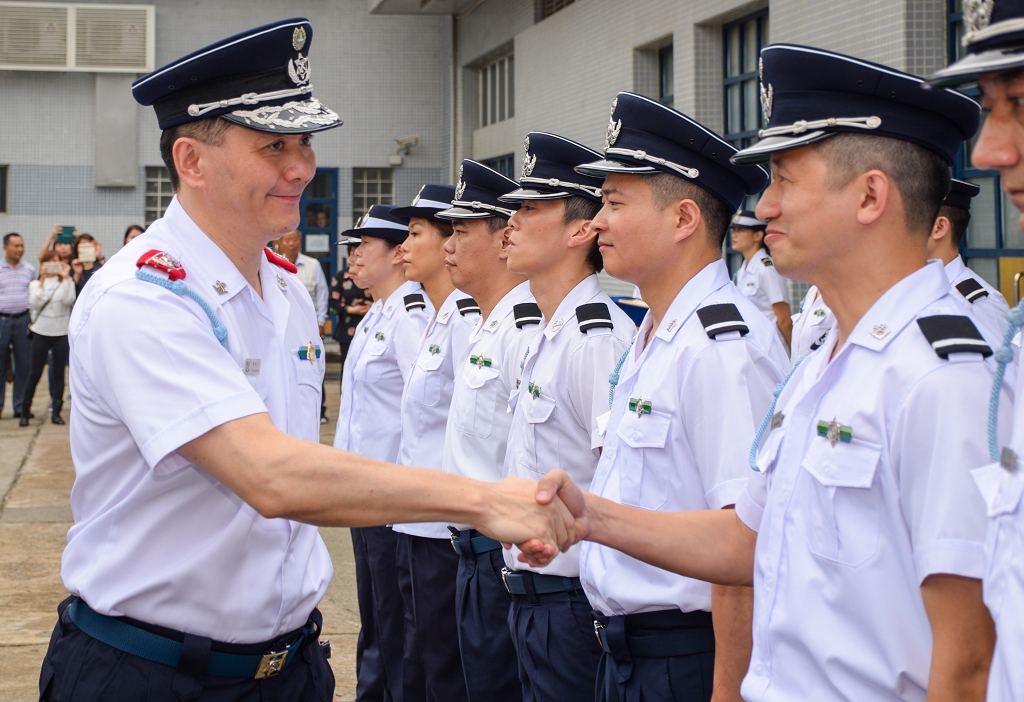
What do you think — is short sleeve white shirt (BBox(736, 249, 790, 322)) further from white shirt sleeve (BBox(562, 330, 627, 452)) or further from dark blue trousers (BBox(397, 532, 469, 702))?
→ white shirt sleeve (BBox(562, 330, 627, 452))

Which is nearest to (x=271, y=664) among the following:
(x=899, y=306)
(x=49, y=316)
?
(x=899, y=306)

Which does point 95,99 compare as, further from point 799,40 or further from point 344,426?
point 344,426

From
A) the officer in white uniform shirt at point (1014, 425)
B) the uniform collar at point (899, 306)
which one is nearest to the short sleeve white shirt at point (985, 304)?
the uniform collar at point (899, 306)

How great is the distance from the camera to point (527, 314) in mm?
3662

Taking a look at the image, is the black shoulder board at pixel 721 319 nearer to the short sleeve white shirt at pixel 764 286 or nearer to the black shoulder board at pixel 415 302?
the black shoulder board at pixel 415 302

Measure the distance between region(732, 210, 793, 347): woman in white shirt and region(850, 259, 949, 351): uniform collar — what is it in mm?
6820

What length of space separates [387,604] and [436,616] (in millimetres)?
510

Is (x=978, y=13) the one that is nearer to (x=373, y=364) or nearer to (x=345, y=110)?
(x=373, y=364)

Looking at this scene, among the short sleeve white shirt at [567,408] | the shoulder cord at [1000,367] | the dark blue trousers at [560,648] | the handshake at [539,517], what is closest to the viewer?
the shoulder cord at [1000,367]

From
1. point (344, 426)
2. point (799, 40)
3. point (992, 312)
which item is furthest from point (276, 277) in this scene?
point (799, 40)

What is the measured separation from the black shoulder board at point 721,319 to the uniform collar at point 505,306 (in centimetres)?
144

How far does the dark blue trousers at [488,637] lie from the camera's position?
11.0 feet

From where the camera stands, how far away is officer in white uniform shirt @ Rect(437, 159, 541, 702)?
3.37 m

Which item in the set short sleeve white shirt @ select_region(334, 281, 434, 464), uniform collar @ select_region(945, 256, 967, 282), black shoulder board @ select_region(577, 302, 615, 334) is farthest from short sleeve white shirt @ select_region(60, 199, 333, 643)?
uniform collar @ select_region(945, 256, 967, 282)
